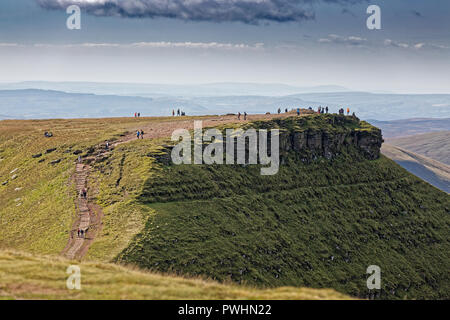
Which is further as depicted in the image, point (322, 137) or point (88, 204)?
point (322, 137)

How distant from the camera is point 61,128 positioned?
139250 millimetres

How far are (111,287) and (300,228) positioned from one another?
65573mm

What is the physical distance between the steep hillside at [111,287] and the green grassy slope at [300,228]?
23.2m

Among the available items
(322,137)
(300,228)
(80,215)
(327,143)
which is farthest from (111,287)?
(322,137)

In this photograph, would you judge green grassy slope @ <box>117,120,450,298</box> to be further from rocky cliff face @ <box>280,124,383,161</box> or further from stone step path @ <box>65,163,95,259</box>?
stone step path @ <box>65,163,95,259</box>

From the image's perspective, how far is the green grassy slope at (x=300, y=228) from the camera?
72.1 m

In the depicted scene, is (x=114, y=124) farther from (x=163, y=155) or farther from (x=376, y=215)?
(x=376, y=215)

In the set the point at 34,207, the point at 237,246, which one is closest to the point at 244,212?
the point at 237,246

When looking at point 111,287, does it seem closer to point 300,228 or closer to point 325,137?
point 300,228

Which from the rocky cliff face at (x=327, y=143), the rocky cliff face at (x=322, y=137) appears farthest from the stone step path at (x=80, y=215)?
the rocky cliff face at (x=327, y=143)

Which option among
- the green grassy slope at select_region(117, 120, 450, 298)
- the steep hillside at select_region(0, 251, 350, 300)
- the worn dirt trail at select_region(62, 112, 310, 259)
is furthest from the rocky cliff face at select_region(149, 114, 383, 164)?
the steep hillside at select_region(0, 251, 350, 300)

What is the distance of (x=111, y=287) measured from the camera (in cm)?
3525

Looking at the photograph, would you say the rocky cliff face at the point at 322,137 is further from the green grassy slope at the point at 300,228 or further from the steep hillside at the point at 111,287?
the steep hillside at the point at 111,287
